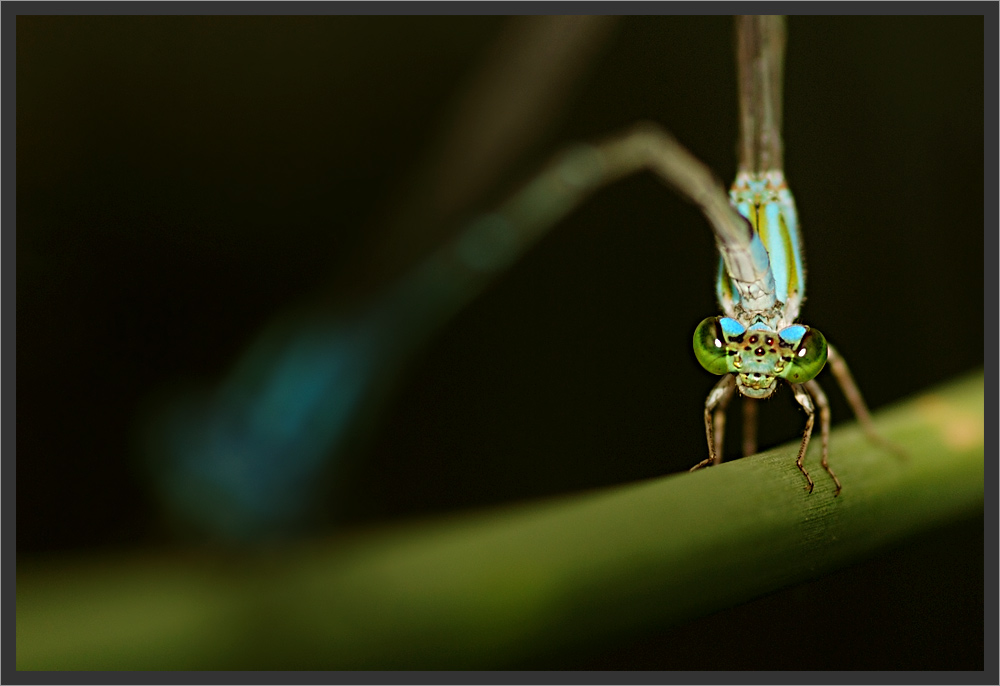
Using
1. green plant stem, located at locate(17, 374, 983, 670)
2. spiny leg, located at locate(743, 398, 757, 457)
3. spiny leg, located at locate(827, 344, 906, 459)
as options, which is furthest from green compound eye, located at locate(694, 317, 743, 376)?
spiny leg, located at locate(743, 398, 757, 457)

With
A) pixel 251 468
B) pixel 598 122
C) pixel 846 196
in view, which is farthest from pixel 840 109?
pixel 251 468

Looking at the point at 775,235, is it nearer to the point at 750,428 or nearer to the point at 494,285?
the point at 750,428

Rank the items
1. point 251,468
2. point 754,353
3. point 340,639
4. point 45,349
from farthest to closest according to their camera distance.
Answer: point 45,349, point 251,468, point 754,353, point 340,639

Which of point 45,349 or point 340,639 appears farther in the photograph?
point 45,349

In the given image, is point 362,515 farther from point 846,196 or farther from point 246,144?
point 846,196

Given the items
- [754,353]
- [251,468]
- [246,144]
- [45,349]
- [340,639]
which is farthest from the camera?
[246,144]

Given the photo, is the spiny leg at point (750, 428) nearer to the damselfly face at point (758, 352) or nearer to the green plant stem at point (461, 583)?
the damselfly face at point (758, 352)

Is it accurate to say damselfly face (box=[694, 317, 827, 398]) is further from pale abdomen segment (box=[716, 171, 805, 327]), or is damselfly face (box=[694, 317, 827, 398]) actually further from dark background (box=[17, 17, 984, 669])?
dark background (box=[17, 17, 984, 669])
